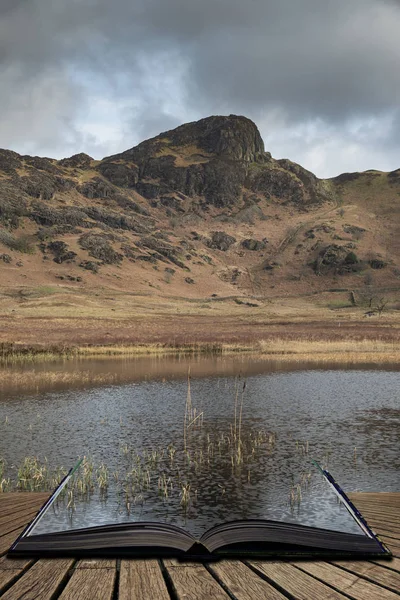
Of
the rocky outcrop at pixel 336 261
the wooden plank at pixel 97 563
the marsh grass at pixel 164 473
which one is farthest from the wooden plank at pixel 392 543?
the rocky outcrop at pixel 336 261

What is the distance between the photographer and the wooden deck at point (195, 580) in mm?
4941

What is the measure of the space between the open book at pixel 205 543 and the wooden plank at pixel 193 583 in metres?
0.27

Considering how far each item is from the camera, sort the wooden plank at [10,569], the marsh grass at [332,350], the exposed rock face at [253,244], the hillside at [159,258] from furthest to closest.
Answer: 1. the exposed rock face at [253,244]
2. the hillside at [159,258]
3. the marsh grass at [332,350]
4. the wooden plank at [10,569]

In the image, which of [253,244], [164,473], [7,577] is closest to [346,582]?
[7,577]

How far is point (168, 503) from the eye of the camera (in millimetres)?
14000

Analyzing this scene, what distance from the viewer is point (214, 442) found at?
20.9 m

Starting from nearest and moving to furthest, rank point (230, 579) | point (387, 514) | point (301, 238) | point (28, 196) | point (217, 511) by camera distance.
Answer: point (230, 579) < point (387, 514) < point (217, 511) < point (28, 196) < point (301, 238)

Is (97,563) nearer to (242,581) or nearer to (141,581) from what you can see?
(141,581)

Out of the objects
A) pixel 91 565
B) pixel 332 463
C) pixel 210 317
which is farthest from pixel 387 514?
pixel 210 317

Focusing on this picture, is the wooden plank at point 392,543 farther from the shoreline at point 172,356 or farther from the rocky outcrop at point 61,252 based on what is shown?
the rocky outcrop at point 61,252

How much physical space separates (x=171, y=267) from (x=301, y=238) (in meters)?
53.5

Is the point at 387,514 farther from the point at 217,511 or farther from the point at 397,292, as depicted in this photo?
the point at 397,292

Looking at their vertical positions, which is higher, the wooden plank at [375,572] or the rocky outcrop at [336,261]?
the rocky outcrop at [336,261]

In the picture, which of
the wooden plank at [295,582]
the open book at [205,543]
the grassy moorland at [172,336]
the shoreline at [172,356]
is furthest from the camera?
the grassy moorland at [172,336]
